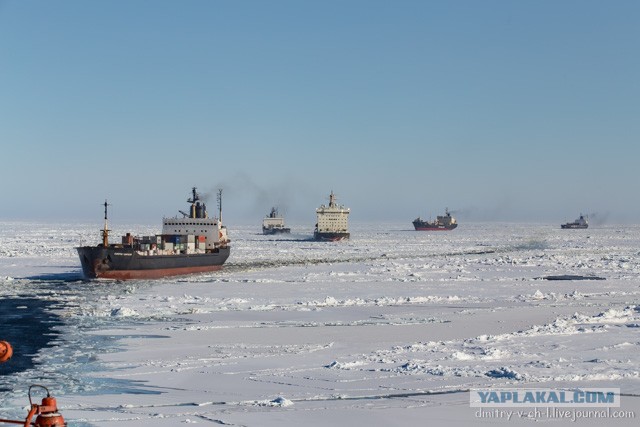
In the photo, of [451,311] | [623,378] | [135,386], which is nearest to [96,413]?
[135,386]

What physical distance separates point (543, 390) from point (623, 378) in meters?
2.20

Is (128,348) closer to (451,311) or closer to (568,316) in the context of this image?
(451,311)

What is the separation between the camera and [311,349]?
20.0 meters

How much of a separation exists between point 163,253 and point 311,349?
116 feet

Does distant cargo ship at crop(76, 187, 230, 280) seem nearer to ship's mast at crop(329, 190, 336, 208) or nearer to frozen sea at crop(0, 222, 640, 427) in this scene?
frozen sea at crop(0, 222, 640, 427)

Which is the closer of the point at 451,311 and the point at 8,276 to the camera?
the point at 451,311

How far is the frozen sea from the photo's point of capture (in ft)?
44.9

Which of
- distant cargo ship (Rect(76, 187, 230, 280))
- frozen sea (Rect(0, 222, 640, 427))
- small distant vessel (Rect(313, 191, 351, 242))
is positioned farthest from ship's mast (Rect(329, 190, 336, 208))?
frozen sea (Rect(0, 222, 640, 427))

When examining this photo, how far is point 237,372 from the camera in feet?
55.7

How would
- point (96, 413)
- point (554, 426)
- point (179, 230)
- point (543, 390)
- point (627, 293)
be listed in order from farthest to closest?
1. point (179, 230)
2. point (627, 293)
3. point (543, 390)
4. point (96, 413)
5. point (554, 426)

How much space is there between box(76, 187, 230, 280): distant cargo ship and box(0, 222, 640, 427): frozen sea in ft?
25.8

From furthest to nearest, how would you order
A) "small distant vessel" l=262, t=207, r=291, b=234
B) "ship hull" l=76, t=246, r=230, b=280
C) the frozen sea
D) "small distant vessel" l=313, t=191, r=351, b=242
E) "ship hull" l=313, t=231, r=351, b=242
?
"small distant vessel" l=262, t=207, r=291, b=234 → "small distant vessel" l=313, t=191, r=351, b=242 → "ship hull" l=313, t=231, r=351, b=242 → "ship hull" l=76, t=246, r=230, b=280 → the frozen sea

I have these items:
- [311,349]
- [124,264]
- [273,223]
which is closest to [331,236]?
[273,223]

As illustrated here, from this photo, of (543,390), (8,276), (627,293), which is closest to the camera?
(543,390)
